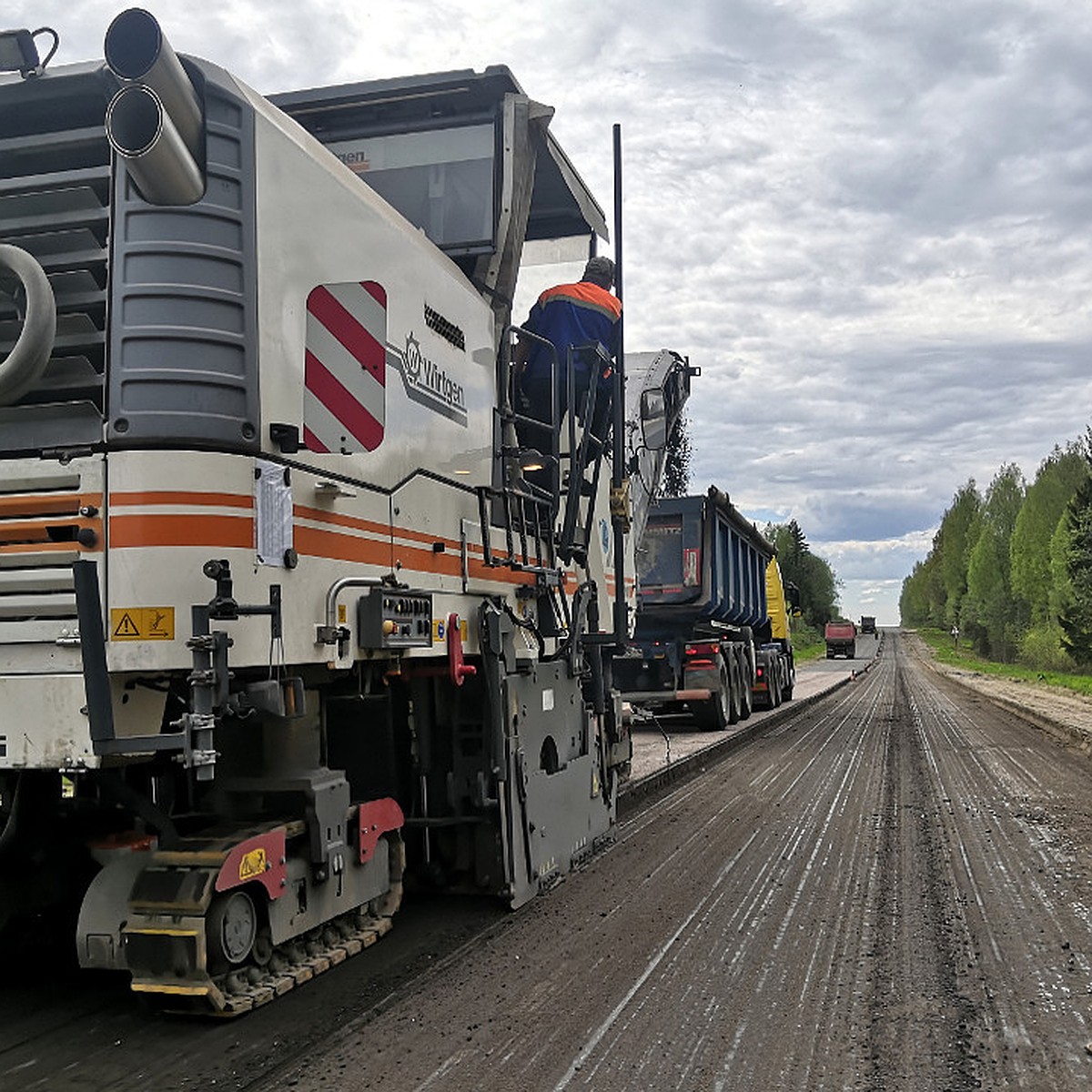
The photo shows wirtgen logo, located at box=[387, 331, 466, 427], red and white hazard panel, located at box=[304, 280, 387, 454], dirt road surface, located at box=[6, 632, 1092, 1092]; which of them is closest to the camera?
dirt road surface, located at box=[6, 632, 1092, 1092]

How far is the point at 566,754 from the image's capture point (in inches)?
253

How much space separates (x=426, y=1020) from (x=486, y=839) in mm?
1458

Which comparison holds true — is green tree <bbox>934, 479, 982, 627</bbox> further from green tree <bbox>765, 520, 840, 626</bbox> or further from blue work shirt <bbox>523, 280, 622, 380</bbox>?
blue work shirt <bbox>523, 280, 622, 380</bbox>

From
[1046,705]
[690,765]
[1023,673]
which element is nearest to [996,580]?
[1023,673]

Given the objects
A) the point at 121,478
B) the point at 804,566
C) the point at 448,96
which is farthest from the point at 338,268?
the point at 804,566

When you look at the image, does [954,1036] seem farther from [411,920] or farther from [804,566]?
[804,566]

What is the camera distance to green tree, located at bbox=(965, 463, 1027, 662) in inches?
2515

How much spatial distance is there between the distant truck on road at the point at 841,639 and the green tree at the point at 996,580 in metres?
7.79

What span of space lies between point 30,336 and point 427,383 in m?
1.81

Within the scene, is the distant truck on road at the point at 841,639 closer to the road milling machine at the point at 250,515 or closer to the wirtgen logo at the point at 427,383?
the road milling machine at the point at 250,515

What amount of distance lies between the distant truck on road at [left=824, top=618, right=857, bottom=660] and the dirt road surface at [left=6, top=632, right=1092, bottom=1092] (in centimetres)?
6263

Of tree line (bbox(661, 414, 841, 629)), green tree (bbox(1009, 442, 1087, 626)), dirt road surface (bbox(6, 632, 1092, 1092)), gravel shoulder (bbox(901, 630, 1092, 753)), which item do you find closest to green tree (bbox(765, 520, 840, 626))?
tree line (bbox(661, 414, 841, 629))

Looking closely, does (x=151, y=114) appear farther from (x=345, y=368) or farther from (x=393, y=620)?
(x=393, y=620)

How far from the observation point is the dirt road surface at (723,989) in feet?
12.1
